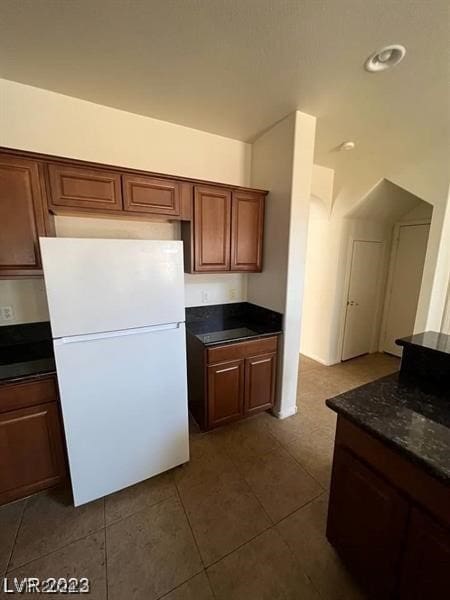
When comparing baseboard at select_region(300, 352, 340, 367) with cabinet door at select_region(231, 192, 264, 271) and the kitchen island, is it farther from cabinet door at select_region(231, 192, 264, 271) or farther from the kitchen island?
the kitchen island

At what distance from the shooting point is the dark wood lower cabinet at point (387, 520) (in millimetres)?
850

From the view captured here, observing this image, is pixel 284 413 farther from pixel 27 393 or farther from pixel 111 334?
pixel 27 393

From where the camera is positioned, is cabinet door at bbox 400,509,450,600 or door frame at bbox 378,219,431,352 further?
door frame at bbox 378,219,431,352

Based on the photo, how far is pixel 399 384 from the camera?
4.46 ft

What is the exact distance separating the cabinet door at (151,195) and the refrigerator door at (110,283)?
0.56 m

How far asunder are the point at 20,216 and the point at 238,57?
63.3 inches

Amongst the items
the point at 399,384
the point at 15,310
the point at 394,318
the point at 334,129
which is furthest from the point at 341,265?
the point at 15,310

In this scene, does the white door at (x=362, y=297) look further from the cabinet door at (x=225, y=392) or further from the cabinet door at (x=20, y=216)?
the cabinet door at (x=20, y=216)

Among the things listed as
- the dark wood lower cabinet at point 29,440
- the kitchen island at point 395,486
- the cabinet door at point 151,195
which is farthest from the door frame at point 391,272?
the dark wood lower cabinet at point 29,440

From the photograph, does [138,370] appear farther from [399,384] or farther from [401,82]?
[401,82]

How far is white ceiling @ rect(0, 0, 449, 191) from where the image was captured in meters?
1.16

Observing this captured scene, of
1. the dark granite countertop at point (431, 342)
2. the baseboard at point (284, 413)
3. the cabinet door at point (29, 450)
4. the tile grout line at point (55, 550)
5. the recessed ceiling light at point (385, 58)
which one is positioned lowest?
the tile grout line at point (55, 550)

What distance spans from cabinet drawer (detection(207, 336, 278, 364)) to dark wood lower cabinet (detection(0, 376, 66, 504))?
110 centimetres

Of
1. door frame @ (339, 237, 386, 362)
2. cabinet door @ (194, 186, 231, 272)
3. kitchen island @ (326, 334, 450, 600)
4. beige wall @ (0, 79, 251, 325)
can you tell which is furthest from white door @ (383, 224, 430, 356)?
cabinet door @ (194, 186, 231, 272)
